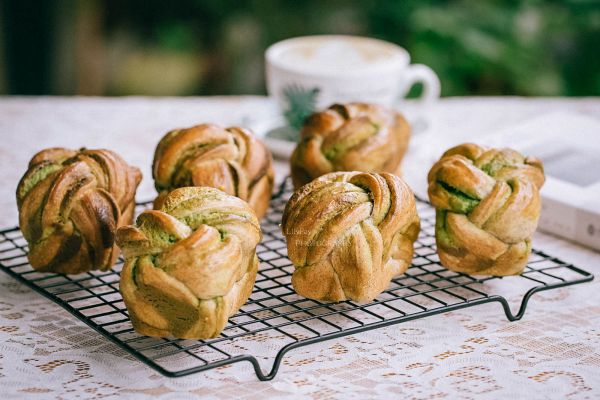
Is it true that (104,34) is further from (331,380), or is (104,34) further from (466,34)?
(331,380)

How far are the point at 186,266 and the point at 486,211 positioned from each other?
22.0 inches

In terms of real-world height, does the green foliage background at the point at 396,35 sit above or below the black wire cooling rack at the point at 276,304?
above

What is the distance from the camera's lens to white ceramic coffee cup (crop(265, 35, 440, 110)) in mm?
2391

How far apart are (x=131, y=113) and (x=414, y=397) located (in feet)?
5.56

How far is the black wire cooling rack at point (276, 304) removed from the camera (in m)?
1.41

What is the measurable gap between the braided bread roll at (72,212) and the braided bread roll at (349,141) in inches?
16.4

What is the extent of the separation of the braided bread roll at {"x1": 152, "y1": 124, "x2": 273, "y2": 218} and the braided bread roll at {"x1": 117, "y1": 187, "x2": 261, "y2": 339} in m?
0.28

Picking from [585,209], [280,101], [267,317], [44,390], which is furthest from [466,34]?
[44,390]

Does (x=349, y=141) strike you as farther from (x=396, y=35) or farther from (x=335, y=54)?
(x=396, y=35)

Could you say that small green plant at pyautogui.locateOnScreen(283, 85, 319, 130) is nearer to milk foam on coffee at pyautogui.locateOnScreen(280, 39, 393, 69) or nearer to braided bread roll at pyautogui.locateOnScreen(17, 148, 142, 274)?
milk foam on coffee at pyautogui.locateOnScreen(280, 39, 393, 69)

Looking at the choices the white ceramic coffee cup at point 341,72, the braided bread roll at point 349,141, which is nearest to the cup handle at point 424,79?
the white ceramic coffee cup at point 341,72

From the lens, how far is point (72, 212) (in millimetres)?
1620

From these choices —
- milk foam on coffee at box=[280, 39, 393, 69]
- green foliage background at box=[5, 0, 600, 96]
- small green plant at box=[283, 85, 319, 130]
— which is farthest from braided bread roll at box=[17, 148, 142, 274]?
green foliage background at box=[5, 0, 600, 96]

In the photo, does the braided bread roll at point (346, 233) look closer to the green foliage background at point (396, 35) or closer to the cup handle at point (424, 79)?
the cup handle at point (424, 79)
